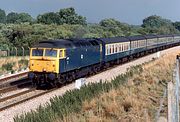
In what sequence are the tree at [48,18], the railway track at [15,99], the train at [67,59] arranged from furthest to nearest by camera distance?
the tree at [48,18] < the train at [67,59] < the railway track at [15,99]

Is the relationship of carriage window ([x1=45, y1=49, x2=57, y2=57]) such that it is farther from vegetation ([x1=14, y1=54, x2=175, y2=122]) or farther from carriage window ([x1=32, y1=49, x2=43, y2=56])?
vegetation ([x1=14, y1=54, x2=175, y2=122])

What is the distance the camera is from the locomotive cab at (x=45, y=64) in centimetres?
2294

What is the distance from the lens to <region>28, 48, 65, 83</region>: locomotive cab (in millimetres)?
22938

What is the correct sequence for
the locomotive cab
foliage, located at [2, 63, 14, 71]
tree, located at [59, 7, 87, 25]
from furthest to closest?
1. tree, located at [59, 7, 87, 25]
2. foliage, located at [2, 63, 14, 71]
3. the locomotive cab

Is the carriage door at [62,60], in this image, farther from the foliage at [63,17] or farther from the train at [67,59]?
the foliage at [63,17]

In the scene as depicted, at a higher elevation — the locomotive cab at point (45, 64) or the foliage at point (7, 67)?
the locomotive cab at point (45, 64)

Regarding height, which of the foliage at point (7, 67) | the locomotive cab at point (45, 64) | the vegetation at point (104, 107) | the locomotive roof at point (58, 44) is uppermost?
the locomotive roof at point (58, 44)

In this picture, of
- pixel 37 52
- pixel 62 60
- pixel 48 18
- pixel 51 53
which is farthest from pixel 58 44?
pixel 48 18

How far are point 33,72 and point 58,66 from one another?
5.05 ft

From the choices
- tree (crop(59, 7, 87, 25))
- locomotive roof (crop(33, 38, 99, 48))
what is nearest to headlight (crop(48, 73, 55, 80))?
locomotive roof (crop(33, 38, 99, 48))

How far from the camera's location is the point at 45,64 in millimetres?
23250

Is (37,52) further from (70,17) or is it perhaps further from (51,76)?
(70,17)

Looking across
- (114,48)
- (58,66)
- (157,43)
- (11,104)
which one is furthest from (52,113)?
(157,43)

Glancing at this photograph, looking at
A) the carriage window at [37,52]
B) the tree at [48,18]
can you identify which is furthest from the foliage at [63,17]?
the carriage window at [37,52]
